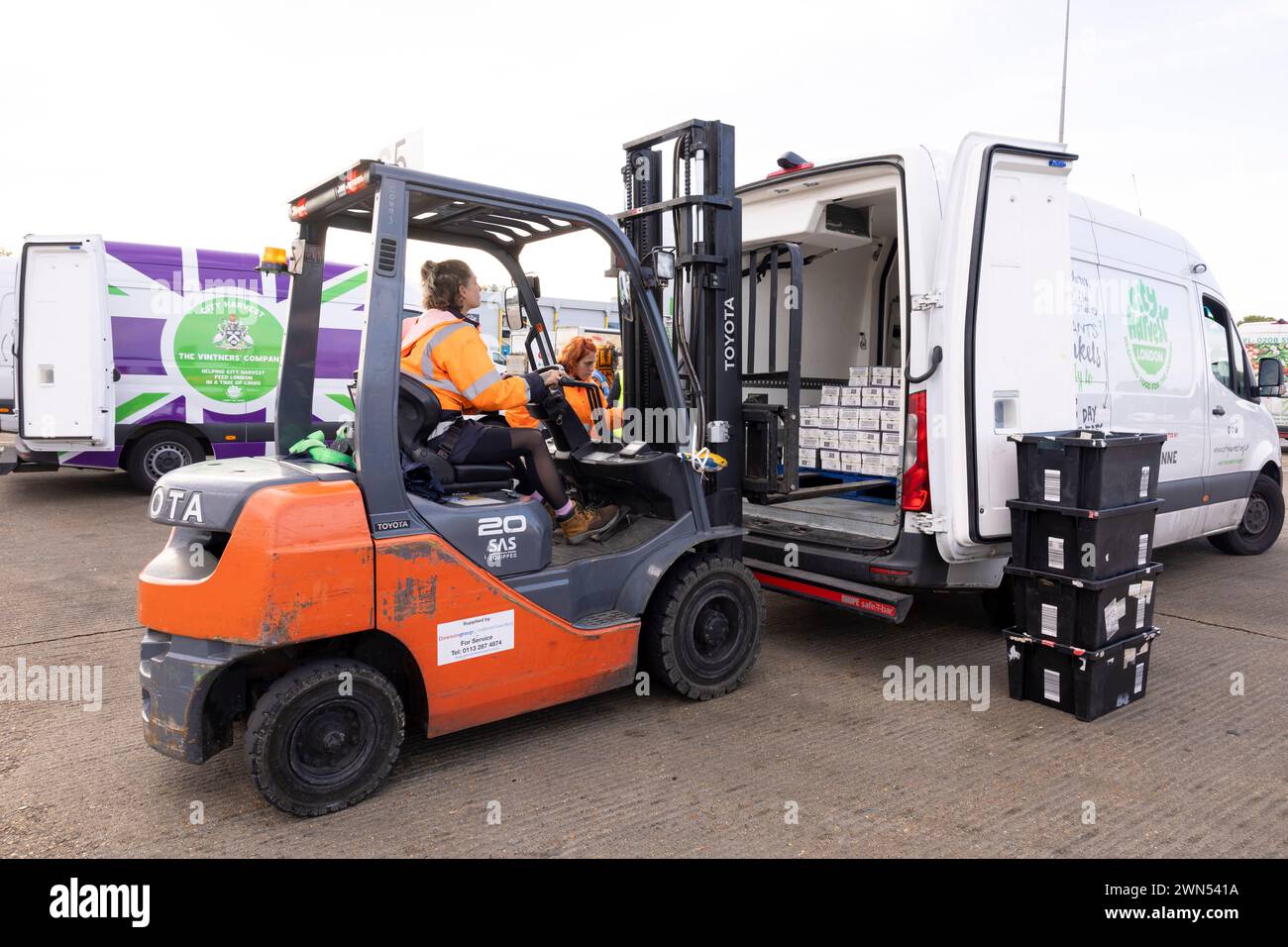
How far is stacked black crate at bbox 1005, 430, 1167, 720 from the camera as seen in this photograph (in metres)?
4.04

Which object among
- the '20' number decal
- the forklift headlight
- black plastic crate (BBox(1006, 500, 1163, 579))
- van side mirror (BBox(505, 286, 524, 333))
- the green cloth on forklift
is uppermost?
the forklift headlight

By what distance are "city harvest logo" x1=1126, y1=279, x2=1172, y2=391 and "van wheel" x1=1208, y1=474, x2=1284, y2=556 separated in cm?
265

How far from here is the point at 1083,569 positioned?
13.3 ft

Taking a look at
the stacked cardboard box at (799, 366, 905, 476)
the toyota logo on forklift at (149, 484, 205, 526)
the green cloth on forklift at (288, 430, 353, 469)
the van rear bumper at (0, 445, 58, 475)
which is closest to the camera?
the toyota logo on forklift at (149, 484, 205, 526)

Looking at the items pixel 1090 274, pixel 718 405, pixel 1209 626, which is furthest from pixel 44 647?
pixel 1209 626

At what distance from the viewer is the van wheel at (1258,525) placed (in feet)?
26.0

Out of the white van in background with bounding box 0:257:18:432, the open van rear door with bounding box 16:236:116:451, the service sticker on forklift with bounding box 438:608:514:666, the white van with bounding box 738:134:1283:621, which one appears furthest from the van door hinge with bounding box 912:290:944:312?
the white van in background with bounding box 0:257:18:432

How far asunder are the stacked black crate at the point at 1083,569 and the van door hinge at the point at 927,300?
77cm

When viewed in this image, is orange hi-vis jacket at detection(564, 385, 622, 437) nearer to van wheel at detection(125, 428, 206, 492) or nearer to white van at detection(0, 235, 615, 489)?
white van at detection(0, 235, 615, 489)

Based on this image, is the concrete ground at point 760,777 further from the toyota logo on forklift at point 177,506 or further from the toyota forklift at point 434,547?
the toyota logo on forklift at point 177,506

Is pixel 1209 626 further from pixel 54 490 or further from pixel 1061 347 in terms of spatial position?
pixel 54 490

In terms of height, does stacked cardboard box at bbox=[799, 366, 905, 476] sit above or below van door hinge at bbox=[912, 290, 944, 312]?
below

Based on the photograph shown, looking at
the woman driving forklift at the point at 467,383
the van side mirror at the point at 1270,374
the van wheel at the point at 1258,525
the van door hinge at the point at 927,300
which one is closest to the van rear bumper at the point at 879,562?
the van door hinge at the point at 927,300

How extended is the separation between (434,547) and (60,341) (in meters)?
8.48
